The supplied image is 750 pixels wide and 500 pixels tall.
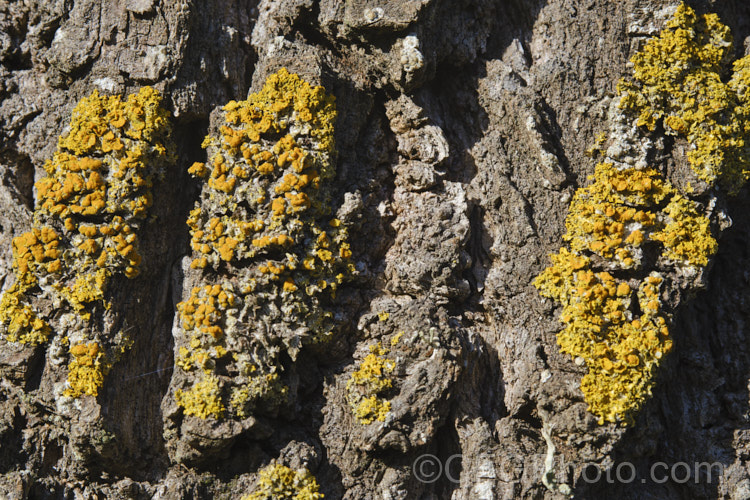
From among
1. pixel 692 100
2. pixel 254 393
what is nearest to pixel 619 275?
pixel 692 100

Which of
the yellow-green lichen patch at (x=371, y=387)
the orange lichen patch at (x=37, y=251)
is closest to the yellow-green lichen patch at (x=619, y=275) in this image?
the yellow-green lichen patch at (x=371, y=387)

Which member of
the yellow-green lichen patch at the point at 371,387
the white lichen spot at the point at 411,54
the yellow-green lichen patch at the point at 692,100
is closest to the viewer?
the yellow-green lichen patch at the point at 371,387

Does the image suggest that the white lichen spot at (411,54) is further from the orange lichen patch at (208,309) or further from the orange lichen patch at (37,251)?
the orange lichen patch at (37,251)

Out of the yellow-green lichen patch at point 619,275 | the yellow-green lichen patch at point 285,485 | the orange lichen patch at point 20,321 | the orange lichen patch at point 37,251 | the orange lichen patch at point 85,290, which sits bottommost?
the yellow-green lichen patch at point 285,485

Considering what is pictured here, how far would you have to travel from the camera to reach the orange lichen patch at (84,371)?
3.19 meters

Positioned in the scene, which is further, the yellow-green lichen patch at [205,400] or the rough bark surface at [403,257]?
the rough bark surface at [403,257]

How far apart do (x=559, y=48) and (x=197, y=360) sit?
256 centimetres

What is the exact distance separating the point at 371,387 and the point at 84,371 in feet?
4.56

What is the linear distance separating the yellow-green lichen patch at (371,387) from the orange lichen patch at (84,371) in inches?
48.0

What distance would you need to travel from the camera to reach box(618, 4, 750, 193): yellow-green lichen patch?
354 centimetres

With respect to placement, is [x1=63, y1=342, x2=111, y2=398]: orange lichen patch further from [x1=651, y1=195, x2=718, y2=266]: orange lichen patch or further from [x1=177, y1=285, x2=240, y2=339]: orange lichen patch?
[x1=651, y1=195, x2=718, y2=266]: orange lichen patch

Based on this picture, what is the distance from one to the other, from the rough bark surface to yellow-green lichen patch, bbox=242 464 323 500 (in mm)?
83

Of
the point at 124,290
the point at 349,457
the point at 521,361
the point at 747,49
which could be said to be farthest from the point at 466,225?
the point at 747,49

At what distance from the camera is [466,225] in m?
3.45
